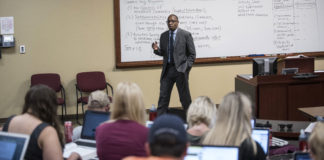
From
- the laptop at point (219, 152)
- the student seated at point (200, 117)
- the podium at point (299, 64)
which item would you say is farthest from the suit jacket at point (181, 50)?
the laptop at point (219, 152)

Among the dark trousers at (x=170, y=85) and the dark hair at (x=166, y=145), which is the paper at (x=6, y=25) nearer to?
the dark trousers at (x=170, y=85)

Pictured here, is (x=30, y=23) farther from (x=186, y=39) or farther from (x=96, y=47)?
(x=186, y=39)

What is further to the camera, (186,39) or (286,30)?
(286,30)

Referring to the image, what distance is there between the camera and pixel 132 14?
670 cm

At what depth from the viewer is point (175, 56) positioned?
19.8 ft

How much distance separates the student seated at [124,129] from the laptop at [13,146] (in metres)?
0.53

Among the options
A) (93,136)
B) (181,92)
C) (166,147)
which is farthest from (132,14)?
(166,147)

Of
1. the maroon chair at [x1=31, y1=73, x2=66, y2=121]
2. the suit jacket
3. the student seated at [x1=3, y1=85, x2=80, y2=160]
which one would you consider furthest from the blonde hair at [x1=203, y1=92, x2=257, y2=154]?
Result: the maroon chair at [x1=31, y1=73, x2=66, y2=121]

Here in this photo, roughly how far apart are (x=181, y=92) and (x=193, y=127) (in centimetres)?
335

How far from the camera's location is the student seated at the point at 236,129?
2.40 metres

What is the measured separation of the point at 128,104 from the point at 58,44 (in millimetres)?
4250

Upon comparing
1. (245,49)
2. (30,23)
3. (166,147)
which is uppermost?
(30,23)

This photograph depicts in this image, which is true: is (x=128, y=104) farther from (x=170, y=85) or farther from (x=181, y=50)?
(x=170, y=85)

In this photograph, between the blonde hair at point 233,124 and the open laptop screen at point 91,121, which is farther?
the open laptop screen at point 91,121
